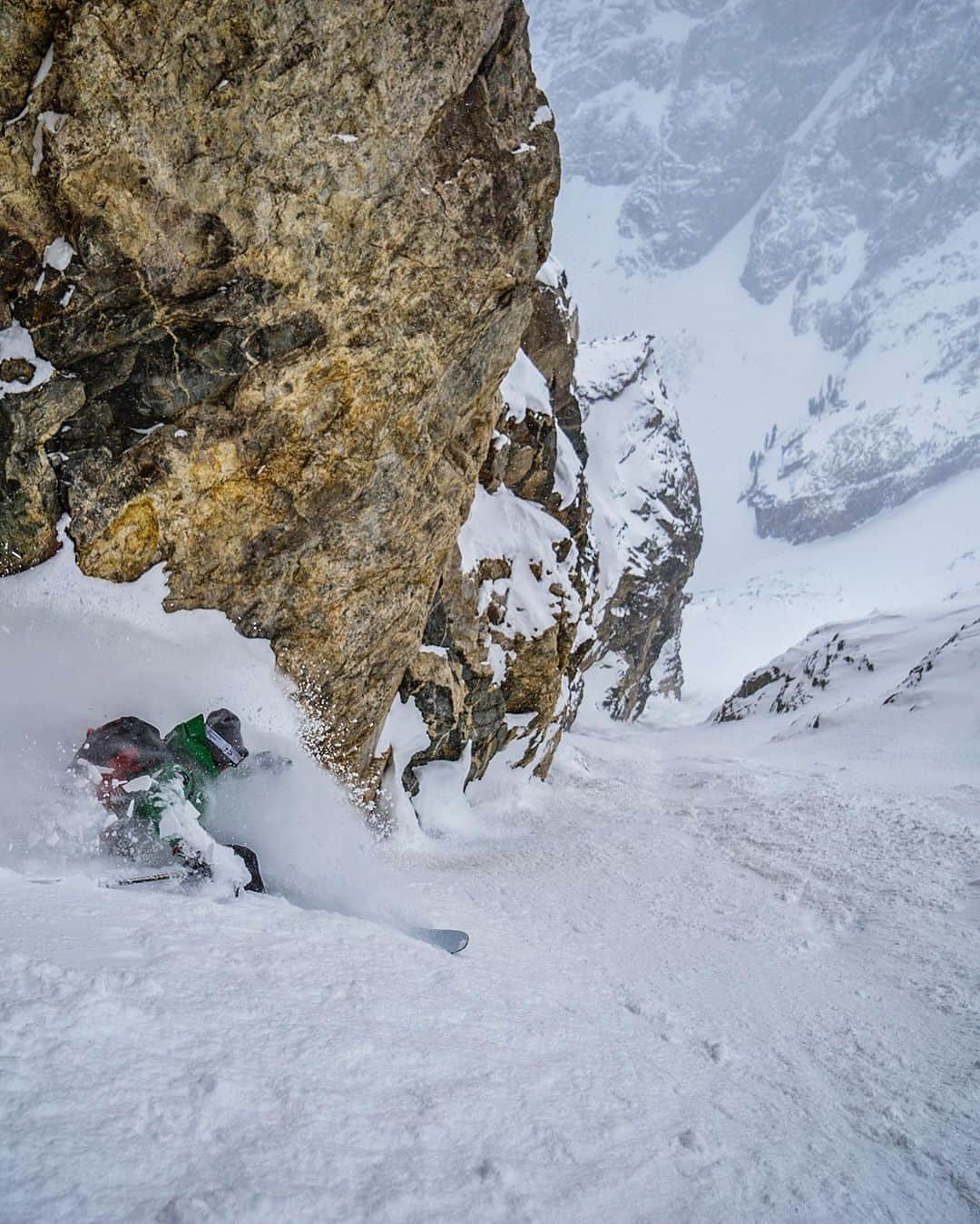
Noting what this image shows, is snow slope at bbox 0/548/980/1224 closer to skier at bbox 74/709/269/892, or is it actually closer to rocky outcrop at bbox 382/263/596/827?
skier at bbox 74/709/269/892

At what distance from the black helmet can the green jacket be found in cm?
6

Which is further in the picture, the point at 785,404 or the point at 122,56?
the point at 785,404

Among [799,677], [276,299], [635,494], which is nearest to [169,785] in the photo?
[276,299]

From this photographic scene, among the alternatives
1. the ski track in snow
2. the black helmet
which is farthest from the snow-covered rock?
the black helmet

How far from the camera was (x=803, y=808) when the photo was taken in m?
13.4

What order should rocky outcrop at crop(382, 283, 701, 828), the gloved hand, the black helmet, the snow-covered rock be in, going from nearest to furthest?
the black helmet → the gloved hand → rocky outcrop at crop(382, 283, 701, 828) → the snow-covered rock

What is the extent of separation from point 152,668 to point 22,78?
5958mm

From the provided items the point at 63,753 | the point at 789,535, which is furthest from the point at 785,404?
the point at 63,753

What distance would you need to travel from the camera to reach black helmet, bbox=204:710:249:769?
6.61 m

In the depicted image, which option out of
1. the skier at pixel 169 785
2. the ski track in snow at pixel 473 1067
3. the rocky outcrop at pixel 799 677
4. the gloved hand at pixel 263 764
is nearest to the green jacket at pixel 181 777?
the skier at pixel 169 785

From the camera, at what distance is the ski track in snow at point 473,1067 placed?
2.09 meters

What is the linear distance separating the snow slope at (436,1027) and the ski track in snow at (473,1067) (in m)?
0.01

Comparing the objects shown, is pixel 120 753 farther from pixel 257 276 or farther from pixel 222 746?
pixel 257 276

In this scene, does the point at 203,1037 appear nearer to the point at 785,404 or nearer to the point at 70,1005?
the point at 70,1005
